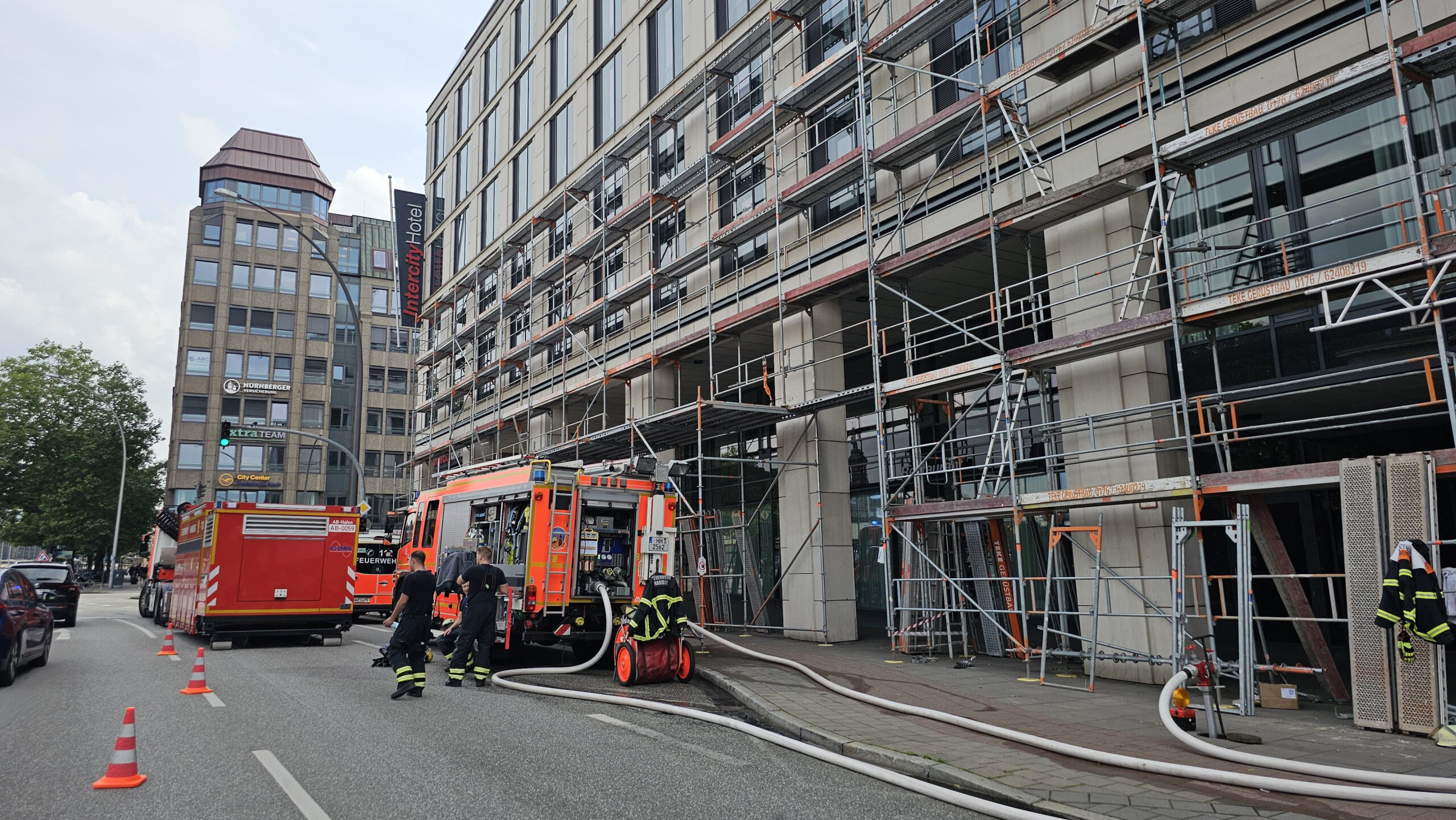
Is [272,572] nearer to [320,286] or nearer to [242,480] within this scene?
[242,480]

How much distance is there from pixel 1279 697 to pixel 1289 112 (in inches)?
234

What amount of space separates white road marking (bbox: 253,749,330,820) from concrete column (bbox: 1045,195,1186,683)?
9.21m

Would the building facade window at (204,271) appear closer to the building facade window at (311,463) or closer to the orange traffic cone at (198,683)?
the building facade window at (311,463)

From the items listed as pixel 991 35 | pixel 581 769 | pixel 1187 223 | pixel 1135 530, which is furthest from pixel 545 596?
pixel 991 35

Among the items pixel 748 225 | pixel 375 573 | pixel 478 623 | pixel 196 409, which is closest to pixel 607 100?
pixel 748 225

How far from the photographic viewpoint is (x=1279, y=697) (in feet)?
29.7

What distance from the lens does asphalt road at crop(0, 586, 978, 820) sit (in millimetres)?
5289

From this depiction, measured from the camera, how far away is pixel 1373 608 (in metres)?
8.08

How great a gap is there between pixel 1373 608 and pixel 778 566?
13106 mm

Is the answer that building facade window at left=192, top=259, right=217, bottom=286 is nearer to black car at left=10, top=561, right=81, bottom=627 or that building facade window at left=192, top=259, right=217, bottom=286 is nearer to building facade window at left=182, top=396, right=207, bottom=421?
building facade window at left=182, top=396, right=207, bottom=421

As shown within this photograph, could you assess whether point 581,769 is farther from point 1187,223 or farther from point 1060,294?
point 1187,223

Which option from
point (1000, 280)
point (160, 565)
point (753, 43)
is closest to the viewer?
point (1000, 280)

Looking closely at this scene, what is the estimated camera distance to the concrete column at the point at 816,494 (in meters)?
16.2

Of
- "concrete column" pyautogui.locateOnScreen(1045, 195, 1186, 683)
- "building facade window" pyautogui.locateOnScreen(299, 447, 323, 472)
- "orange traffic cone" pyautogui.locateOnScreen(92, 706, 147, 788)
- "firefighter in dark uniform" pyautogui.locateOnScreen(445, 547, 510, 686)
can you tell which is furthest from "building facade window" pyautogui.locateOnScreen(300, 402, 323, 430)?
"orange traffic cone" pyautogui.locateOnScreen(92, 706, 147, 788)
